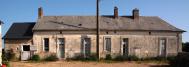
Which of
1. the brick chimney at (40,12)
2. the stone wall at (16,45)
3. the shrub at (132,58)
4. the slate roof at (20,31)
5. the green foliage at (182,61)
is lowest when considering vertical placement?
the shrub at (132,58)

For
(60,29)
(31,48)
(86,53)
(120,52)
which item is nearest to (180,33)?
(120,52)

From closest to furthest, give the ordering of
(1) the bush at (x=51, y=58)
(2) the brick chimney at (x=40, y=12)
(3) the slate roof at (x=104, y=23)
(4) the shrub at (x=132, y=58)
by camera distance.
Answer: (1) the bush at (x=51, y=58), (4) the shrub at (x=132, y=58), (3) the slate roof at (x=104, y=23), (2) the brick chimney at (x=40, y=12)

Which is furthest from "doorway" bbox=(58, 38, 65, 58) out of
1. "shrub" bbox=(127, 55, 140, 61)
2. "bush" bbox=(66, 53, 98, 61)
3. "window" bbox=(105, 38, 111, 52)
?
"shrub" bbox=(127, 55, 140, 61)

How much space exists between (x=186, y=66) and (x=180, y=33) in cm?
1466

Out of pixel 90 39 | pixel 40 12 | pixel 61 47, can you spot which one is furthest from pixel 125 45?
pixel 40 12

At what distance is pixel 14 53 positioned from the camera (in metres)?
34.5

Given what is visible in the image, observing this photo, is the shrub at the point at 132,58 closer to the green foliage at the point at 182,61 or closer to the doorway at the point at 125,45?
the doorway at the point at 125,45

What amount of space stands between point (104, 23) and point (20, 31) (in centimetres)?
811

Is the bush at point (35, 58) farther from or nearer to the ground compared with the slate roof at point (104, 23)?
nearer to the ground

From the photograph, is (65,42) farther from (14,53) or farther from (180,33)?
(180,33)

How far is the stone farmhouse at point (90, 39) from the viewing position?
34406 mm

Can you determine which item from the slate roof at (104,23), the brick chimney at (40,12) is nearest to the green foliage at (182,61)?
the slate roof at (104,23)

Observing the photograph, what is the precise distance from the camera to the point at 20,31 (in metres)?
35.7

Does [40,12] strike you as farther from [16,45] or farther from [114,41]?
[114,41]
